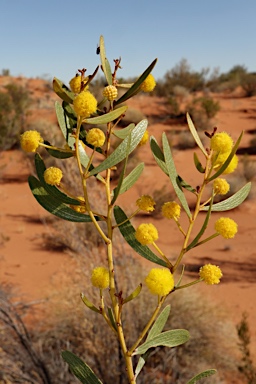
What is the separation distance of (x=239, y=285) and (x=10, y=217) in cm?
514

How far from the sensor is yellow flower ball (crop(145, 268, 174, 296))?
2.24 feet

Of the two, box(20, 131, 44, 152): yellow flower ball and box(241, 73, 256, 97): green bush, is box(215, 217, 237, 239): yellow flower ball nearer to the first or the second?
box(20, 131, 44, 152): yellow flower ball

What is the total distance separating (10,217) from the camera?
9.05 metres

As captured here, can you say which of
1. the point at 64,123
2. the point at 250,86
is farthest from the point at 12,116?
the point at 64,123

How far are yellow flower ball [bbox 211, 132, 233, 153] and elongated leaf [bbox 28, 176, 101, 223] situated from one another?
255 millimetres

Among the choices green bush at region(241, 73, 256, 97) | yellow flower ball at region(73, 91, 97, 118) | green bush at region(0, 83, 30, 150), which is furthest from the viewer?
green bush at region(241, 73, 256, 97)

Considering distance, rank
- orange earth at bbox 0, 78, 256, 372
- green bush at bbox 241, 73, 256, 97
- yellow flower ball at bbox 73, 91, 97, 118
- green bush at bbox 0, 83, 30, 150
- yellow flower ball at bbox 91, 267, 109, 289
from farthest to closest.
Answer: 1. green bush at bbox 241, 73, 256, 97
2. green bush at bbox 0, 83, 30, 150
3. orange earth at bbox 0, 78, 256, 372
4. yellow flower ball at bbox 91, 267, 109, 289
5. yellow flower ball at bbox 73, 91, 97, 118

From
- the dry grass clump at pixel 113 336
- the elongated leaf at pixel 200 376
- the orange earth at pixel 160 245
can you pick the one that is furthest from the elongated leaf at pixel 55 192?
the orange earth at pixel 160 245

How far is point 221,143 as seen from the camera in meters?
0.70

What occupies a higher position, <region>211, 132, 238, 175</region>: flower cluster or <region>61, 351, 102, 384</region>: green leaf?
<region>211, 132, 238, 175</region>: flower cluster

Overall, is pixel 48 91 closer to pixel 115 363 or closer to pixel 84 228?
pixel 84 228

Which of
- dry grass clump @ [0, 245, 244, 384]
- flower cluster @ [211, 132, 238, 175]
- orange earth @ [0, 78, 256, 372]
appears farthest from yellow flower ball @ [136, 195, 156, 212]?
orange earth @ [0, 78, 256, 372]

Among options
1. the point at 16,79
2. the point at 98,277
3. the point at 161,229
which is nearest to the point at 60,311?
the point at 161,229

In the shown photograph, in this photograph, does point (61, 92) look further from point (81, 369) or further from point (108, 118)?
point (81, 369)
